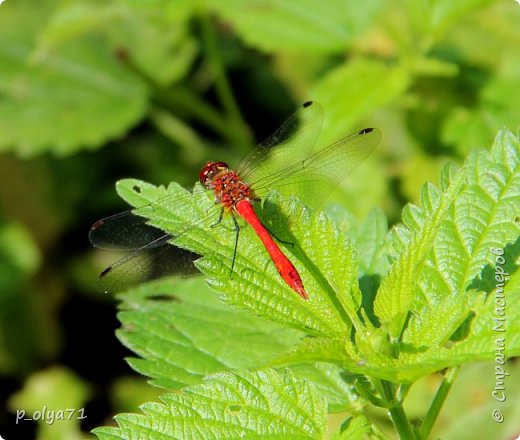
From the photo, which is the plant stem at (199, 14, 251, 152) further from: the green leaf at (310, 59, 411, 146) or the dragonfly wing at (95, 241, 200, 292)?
the dragonfly wing at (95, 241, 200, 292)

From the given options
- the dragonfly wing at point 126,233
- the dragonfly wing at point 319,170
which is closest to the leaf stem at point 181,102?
the dragonfly wing at point 319,170

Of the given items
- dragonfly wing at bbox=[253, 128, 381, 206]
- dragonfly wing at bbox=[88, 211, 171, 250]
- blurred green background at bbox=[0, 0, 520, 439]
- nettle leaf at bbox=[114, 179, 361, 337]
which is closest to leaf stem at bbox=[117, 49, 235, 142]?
blurred green background at bbox=[0, 0, 520, 439]

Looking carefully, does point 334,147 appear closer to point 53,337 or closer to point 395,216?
point 395,216

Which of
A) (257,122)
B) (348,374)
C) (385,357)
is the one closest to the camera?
(385,357)

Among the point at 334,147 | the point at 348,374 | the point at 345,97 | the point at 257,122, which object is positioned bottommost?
the point at 348,374

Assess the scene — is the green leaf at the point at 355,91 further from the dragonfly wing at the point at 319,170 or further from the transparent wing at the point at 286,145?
the dragonfly wing at the point at 319,170

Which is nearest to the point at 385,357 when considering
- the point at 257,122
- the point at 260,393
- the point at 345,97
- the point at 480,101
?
the point at 260,393

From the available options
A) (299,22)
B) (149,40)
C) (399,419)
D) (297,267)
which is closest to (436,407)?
(399,419)

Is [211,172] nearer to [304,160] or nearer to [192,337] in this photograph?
[304,160]
